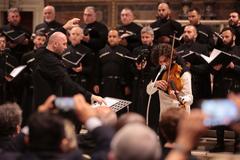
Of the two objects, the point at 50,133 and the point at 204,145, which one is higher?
the point at 50,133

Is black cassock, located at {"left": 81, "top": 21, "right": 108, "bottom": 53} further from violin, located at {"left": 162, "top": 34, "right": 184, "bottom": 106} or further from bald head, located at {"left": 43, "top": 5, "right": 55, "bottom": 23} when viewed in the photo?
violin, located at {"left": 162, "top": 34, "right": 184, "bottom": 106}

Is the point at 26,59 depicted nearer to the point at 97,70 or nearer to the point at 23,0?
the point at 97,70

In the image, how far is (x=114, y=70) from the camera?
8.09 meters

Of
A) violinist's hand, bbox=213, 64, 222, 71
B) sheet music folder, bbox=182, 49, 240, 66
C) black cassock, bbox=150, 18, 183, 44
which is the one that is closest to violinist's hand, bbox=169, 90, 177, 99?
sheet music folder, bbox=182, 49, 240, 66

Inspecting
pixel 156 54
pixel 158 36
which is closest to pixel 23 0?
pixel 158 36

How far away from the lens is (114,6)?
11.2 m

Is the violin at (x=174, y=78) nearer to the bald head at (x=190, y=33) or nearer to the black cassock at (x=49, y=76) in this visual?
the black cassock at (x=49, y=76)

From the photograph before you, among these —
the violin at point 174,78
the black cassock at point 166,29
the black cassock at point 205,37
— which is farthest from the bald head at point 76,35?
the violin at point 174,78

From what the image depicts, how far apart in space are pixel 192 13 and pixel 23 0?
4740 millimetres

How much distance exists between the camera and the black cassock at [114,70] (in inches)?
319

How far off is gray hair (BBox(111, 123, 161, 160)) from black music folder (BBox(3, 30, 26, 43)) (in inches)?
255

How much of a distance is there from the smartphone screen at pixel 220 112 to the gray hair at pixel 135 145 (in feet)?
0.86

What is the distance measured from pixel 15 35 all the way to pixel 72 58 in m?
1.27

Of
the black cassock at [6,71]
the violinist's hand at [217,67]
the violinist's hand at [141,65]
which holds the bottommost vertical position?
the black cassock at [6,71]
